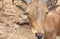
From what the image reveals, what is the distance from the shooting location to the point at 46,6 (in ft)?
19.1

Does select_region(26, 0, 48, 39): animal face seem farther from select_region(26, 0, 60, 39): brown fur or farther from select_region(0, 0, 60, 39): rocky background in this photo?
select_region(0, 0, 60, 39): rocky background

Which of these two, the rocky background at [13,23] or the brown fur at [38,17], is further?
the rocky background at [13,23]

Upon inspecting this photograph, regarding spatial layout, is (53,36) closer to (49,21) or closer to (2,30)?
(49,21)

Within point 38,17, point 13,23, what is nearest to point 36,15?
point 38,17

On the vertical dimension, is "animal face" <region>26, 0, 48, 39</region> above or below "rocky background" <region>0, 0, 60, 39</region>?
above

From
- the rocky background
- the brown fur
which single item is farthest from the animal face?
the rocky background

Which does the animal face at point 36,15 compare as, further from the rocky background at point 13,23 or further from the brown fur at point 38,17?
the rocky background at point 13,23

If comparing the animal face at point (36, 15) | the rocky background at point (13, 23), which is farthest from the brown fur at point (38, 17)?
the rocky background at point (13, 23)

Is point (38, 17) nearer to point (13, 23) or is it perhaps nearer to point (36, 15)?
point (36, 15)

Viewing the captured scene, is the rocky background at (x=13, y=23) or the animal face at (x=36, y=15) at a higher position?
the animal face at (x=36, y=15)

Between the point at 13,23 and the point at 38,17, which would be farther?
the point at 13,23

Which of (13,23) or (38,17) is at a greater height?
(38,17)

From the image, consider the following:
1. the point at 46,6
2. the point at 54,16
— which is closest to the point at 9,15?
the point at 54,16

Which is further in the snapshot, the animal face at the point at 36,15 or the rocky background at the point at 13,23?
the rocky background at the point at 13,23
